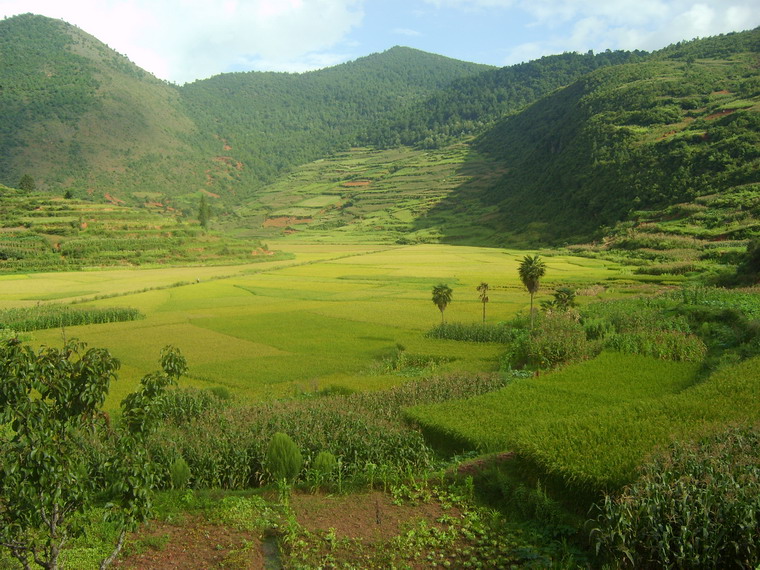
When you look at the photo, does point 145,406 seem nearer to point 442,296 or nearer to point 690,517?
point 690,517

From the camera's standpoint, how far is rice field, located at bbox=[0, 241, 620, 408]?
23.5 m

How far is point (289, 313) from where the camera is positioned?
37531mm

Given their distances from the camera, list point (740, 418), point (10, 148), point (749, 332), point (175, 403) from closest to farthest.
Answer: point (740, 418) → point (175, 403) → point (749, 332) → point (10, 148)

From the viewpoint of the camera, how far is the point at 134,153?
146m

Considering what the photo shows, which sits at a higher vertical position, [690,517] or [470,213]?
[470,213]

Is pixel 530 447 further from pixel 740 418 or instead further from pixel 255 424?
pixel 255 424

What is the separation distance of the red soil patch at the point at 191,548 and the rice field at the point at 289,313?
950cm

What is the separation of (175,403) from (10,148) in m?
145

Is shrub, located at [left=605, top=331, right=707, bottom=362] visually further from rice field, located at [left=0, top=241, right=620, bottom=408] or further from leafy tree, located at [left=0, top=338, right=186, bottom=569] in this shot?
leafy tree, located at [left=0, top=338, right=186, bottom=569]

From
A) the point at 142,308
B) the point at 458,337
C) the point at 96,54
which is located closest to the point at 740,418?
the point at 458,337

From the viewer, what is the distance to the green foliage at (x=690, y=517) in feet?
24.7

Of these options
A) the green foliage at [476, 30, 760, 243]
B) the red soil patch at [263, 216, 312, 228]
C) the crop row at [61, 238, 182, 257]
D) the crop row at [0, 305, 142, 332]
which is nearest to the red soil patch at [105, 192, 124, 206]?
the red soil patch at [263, 216, 312, 228]

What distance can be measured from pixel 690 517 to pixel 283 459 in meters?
8.12

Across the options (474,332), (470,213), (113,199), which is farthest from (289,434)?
(113,199)
